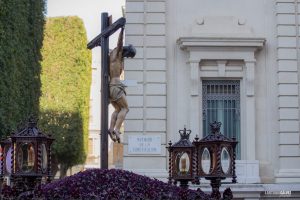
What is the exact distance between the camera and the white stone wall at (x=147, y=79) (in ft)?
56.2

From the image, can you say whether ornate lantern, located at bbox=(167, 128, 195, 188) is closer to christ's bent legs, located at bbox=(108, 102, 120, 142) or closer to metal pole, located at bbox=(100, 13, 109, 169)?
christ's bent legs, located at bbox=(108, 102, 120, 142)

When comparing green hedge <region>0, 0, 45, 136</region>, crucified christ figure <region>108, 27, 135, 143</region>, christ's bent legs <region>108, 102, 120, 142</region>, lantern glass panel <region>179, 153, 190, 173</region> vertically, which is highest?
green hedge <region>0, 0, 45, 136</region>

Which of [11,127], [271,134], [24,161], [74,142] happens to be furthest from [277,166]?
[74,142]

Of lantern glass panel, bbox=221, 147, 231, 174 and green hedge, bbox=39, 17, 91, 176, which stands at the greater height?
green hedge, bbox=39, 17, 91, 176

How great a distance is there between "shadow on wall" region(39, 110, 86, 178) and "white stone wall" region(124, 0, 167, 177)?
57.2 feet

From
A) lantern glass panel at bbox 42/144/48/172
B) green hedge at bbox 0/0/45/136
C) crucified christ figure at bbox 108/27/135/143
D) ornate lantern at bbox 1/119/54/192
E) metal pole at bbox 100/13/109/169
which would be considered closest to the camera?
ornate lantern at bbox 1/119/54/192

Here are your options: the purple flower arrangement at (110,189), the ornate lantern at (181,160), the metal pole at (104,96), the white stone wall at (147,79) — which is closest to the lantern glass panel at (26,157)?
the purple flower arrangement at (110,189)

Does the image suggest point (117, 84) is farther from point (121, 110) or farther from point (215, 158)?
point (215, 158)

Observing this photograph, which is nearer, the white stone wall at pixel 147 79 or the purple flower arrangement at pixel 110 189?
the purple flower arrangement at pixel 110 189

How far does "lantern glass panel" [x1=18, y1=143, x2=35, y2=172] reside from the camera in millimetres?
8281

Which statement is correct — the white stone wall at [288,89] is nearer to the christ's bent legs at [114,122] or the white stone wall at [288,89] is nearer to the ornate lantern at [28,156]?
the christ's bent legs at [114,122]

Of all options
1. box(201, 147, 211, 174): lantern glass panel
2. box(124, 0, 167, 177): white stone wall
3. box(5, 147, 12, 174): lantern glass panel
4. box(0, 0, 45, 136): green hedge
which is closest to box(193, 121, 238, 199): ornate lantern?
box(201, 147, 211, 174): lantern glass panel

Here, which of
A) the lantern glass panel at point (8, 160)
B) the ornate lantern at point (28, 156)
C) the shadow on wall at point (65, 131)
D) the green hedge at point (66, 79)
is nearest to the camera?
the ornate lantern at point (28, 156)

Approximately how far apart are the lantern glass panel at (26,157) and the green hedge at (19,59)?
29.3 ft
